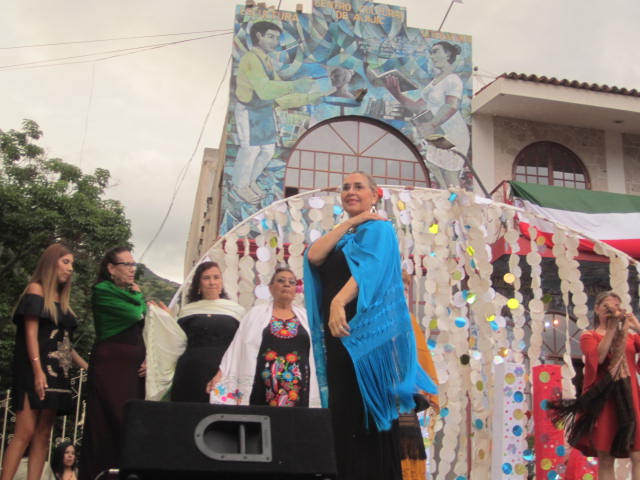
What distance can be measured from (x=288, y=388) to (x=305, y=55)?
9.19m

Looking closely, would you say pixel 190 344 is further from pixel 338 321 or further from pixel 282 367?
pixel 338 321

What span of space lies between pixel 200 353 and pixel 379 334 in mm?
1879

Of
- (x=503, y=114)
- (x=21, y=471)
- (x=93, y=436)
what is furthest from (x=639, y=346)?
(x=503, y=114)

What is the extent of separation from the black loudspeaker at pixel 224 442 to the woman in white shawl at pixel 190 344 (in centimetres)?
212

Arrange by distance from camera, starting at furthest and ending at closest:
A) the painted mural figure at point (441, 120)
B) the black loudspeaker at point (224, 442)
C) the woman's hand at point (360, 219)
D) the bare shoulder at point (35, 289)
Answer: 1. the painted mural figure at point (441, 120)
2. the bare shoulder at point (35, 289)
3. the woman's hand at point (360, 219)
4. the black loudspeaker at point (224, 442)

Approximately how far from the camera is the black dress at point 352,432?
8.69 ft

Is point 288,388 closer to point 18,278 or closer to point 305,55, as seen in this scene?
point 18,278

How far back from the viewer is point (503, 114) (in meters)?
12.8

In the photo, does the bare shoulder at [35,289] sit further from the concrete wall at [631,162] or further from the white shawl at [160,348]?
the concrete wall at [631,162]

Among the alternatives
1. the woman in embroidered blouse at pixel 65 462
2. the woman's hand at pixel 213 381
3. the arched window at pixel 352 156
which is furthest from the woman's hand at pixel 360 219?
the arched window at pixel 352 156

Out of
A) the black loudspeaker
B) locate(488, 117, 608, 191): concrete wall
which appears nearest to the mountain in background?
the black loudspeaker

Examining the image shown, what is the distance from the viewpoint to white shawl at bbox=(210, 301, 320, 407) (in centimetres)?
413

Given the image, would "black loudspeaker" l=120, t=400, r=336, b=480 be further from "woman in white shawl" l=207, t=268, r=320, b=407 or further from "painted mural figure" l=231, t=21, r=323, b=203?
"painted mural figure" l=231, t=21, r=323, b=203

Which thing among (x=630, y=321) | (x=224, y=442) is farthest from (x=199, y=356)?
(x=630, y=321)
